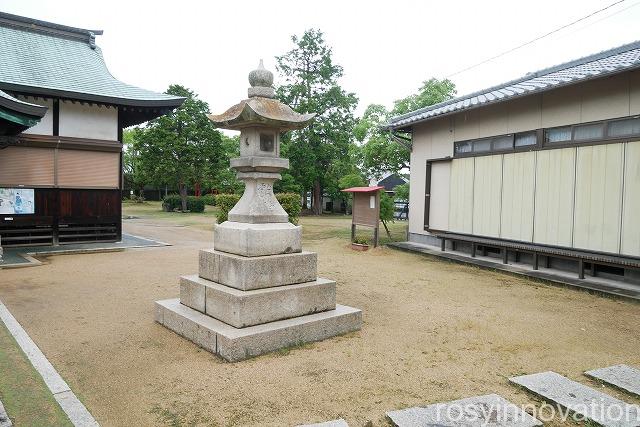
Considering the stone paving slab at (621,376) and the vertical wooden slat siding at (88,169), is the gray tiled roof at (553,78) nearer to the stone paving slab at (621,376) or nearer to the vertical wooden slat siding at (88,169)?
the stone paving slab at (621,376)

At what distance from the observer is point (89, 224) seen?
1433 cm

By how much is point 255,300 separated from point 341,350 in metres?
1.20

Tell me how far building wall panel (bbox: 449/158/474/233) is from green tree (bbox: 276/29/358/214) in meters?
19.5

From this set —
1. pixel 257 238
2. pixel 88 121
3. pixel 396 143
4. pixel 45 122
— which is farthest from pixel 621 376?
pixel 396 143

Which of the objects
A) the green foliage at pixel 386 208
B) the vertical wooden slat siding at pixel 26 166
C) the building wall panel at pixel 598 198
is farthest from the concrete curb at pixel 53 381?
the green foliage at pixel 386 208

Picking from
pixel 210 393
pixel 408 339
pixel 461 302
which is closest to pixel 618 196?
pixel 461 302

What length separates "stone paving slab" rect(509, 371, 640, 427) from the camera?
351 centimetres

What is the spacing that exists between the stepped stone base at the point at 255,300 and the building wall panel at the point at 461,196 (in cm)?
754

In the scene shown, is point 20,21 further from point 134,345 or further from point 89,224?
point 134,345

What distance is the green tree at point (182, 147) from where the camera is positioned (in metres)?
34.1

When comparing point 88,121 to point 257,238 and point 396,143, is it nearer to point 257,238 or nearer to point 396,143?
point 257,238

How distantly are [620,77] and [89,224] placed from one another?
1509 cm

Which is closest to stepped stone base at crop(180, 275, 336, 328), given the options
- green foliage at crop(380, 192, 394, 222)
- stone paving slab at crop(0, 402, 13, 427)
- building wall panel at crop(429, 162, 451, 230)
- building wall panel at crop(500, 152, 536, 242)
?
stone paving slab at crop(0, 402, 13, 427)

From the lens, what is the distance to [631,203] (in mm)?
8367
